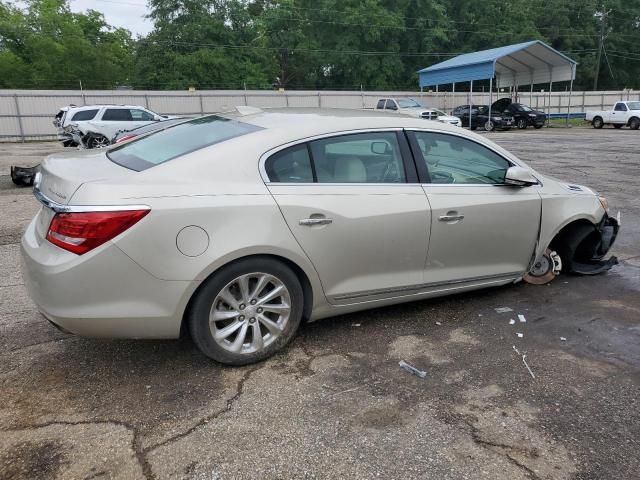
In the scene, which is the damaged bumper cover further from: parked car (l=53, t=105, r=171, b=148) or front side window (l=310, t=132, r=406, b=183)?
parked car (l=53, t=105, r=171, b=148)

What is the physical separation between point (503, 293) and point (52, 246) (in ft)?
11.7

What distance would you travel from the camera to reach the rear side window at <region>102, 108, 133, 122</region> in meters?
19.2

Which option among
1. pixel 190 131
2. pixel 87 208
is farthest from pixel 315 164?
pixel 87 208

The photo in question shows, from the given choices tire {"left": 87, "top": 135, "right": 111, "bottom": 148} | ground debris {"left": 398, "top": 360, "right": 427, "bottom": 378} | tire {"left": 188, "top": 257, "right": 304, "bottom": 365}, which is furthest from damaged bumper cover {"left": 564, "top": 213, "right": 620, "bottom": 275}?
tire {"left": 87, "top": 135, "right": 111, "bottom": 148}

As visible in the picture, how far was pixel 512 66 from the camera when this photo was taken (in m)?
35.3

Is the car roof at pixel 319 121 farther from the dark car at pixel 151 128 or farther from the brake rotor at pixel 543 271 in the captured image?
the brake rotor at pixel 543 271

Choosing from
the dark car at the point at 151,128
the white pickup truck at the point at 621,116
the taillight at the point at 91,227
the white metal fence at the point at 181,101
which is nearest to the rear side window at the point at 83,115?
the white metal fence at the point at 181,101

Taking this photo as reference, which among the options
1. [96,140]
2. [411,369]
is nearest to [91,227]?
[411,369]

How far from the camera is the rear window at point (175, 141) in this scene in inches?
134

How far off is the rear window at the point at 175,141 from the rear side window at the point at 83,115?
55.7 ft

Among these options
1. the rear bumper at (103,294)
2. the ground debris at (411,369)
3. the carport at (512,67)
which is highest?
the carport at (512,67)

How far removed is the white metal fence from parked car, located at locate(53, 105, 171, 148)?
149 inches

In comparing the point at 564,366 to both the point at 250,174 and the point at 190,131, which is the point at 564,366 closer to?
the point at 250,174

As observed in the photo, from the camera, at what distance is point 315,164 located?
11.7ft
